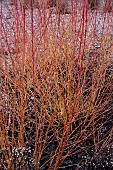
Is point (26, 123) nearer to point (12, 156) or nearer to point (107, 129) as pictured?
point (12, 156)

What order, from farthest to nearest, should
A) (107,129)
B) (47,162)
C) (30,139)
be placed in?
1. (107,129)
2. (30,139)
3. (47,162)

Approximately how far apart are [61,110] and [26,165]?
55cm

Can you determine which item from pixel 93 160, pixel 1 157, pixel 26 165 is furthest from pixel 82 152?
pixel 1 157

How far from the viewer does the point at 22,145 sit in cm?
218

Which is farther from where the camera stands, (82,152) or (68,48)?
(68,48)

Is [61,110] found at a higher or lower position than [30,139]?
higher

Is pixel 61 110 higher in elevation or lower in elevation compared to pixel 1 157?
higher

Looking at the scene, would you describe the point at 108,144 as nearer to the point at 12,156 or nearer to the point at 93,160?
the point at 93,160

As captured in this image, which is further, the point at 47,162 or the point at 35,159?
the point at 47,162

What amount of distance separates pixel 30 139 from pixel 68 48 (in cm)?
120

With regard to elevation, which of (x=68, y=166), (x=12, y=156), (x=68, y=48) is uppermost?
(x=68, y=48)

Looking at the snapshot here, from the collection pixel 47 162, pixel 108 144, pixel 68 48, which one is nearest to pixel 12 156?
pixel 47 162

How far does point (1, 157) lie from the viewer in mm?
2295

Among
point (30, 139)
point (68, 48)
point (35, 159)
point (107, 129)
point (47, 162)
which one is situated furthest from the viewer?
point (68, 48)
